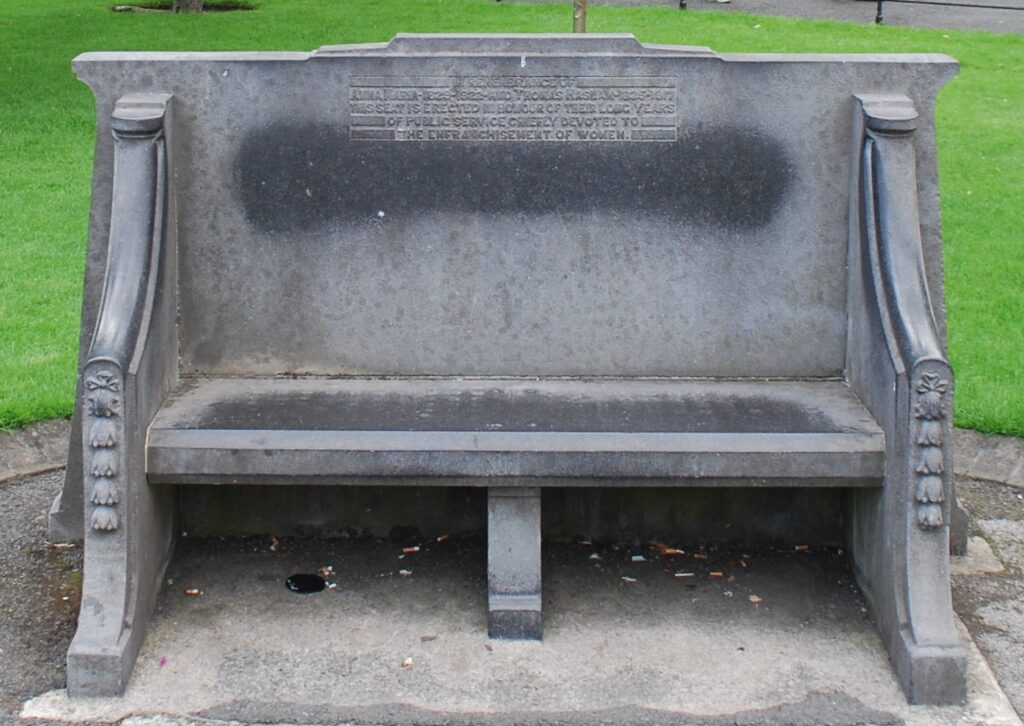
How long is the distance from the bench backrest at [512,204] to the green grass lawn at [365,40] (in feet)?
4.94

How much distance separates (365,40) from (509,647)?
37.1 feet

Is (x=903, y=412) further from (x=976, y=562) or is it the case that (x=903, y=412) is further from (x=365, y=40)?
(x=365, y=40)

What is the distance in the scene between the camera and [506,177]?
201 inches

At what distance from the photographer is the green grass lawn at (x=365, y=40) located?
22.8 feet

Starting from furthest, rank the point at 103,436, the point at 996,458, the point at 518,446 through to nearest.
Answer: the point at 996,458, the point at 518,446, the point at 103,436

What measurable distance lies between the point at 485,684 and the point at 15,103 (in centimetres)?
1042

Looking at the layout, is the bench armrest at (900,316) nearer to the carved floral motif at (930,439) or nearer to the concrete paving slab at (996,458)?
the carved floral motif at (930,439)

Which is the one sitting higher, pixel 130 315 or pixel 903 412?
pixel 130 315

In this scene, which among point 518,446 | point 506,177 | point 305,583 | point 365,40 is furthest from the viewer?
point 365,40

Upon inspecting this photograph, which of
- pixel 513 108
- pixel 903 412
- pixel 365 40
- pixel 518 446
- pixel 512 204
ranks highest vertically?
pixel 513 108

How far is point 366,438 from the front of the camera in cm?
451

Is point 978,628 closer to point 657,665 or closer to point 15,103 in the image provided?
point 657,665

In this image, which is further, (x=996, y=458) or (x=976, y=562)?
(x=996, y=458)

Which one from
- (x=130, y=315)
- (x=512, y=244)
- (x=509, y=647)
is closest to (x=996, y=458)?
(x=512, y=244)
